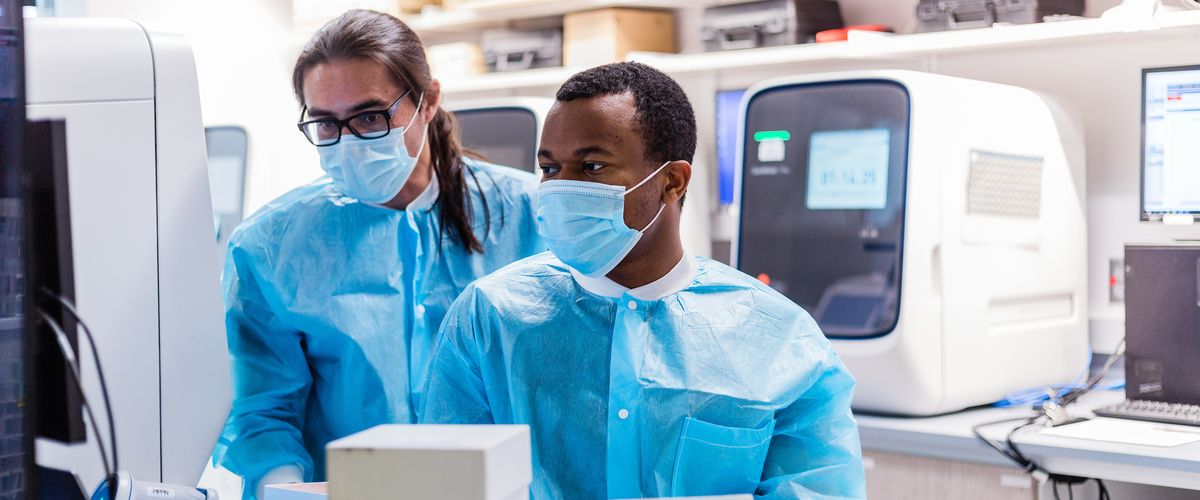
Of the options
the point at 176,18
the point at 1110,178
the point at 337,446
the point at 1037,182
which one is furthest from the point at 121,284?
the point at 176,18

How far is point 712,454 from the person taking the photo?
1201 mm

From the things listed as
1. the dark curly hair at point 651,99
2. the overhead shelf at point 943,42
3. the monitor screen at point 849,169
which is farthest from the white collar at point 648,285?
the overhead shelf at point 943,42

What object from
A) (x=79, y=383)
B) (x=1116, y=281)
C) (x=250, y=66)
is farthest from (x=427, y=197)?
(x=250, y=66)

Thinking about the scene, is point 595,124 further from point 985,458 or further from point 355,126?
point 985,458

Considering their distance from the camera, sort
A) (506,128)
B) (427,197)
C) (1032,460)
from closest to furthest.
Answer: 1. (427,197)
2. (1032,460)
3. (506,128)

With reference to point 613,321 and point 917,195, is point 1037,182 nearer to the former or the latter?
point 917,195

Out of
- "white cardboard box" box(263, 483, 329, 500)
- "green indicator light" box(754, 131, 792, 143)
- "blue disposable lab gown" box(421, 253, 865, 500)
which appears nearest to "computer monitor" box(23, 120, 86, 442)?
"white cardboard box" box(263, 483, 329, 500)

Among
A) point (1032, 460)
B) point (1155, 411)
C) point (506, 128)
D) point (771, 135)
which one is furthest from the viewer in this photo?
point (506, 128)

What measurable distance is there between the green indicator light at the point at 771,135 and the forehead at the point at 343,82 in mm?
908

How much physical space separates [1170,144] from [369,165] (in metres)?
1.40

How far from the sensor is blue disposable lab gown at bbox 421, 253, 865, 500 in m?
1.20

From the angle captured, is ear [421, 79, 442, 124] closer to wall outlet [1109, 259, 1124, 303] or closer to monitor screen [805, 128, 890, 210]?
monitor screen [805, 128, 890, 210]

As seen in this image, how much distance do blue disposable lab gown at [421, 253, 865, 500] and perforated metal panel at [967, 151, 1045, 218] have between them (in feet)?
3.18

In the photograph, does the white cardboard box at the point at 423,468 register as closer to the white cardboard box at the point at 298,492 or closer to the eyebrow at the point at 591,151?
the white cardboard box at the point at 298,492
